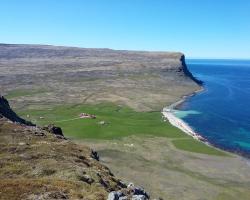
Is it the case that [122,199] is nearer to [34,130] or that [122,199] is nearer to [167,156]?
[34,130]

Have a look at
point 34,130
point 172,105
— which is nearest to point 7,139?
point 34,130

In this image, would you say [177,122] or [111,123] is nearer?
[111,123]

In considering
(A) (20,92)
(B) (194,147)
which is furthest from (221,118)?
(A) (20,92)

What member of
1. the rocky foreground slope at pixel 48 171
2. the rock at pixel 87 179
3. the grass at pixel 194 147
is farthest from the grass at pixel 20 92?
the rock at pixel 87 179

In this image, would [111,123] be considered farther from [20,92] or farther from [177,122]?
[20,92]

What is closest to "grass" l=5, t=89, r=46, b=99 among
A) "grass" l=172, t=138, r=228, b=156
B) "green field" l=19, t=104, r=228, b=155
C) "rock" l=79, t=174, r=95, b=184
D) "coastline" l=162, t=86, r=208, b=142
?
"green field" l=19, t=104, r=228, b=155

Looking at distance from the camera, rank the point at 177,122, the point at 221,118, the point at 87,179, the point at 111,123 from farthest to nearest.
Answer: the point at 221,118
the point at 177,122
the point at 111,123
the point at 87,179

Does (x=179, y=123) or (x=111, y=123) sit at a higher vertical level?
Result: (x=111, y=123)
